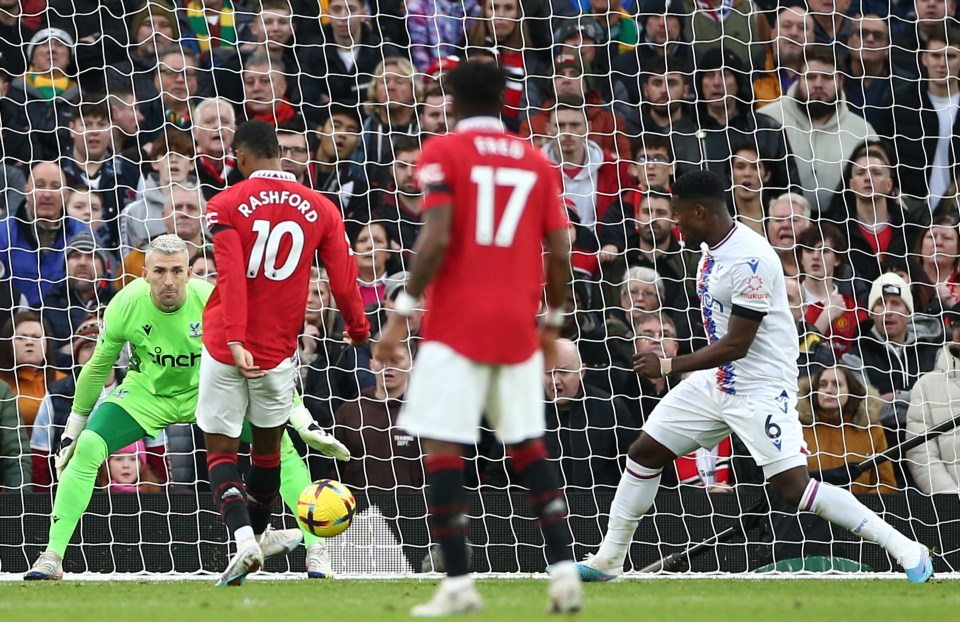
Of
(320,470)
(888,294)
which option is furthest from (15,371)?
(888,294)

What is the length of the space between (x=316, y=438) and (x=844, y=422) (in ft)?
12.5

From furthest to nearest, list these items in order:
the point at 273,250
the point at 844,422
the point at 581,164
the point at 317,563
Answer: the point at 581,164 < the point at 844,422 < the point at 317,563 < the point at 273,250

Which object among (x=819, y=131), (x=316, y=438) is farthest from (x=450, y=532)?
(x=819, y=131)

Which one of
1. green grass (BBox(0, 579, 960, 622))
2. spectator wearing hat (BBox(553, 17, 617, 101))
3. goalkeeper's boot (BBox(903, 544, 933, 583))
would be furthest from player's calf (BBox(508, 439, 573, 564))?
spectator wearing hat (BBox(553, 17, 617, 101))

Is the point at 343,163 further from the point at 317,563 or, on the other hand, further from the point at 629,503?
the point at 629,503

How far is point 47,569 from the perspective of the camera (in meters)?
7.38

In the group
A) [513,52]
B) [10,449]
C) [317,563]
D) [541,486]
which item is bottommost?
[317,563]

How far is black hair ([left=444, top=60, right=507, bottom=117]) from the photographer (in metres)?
4.79

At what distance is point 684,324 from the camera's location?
10.0m

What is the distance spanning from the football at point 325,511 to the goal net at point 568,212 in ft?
6.00

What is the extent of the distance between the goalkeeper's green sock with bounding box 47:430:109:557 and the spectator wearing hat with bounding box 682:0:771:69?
5.73m

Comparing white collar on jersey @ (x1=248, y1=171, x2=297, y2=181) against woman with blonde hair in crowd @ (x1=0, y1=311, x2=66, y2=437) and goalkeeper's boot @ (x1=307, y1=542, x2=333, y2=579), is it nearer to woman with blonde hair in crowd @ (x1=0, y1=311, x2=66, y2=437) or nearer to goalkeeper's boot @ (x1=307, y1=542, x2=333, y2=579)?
goalkeeper's boot @ (x1=307, y1=542, x2=333, y2=579)

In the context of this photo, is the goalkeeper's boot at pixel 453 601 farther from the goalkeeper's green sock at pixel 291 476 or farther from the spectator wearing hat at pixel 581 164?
the spectator wearing hat at pixel 581 164

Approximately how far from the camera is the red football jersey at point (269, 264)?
6254mm
